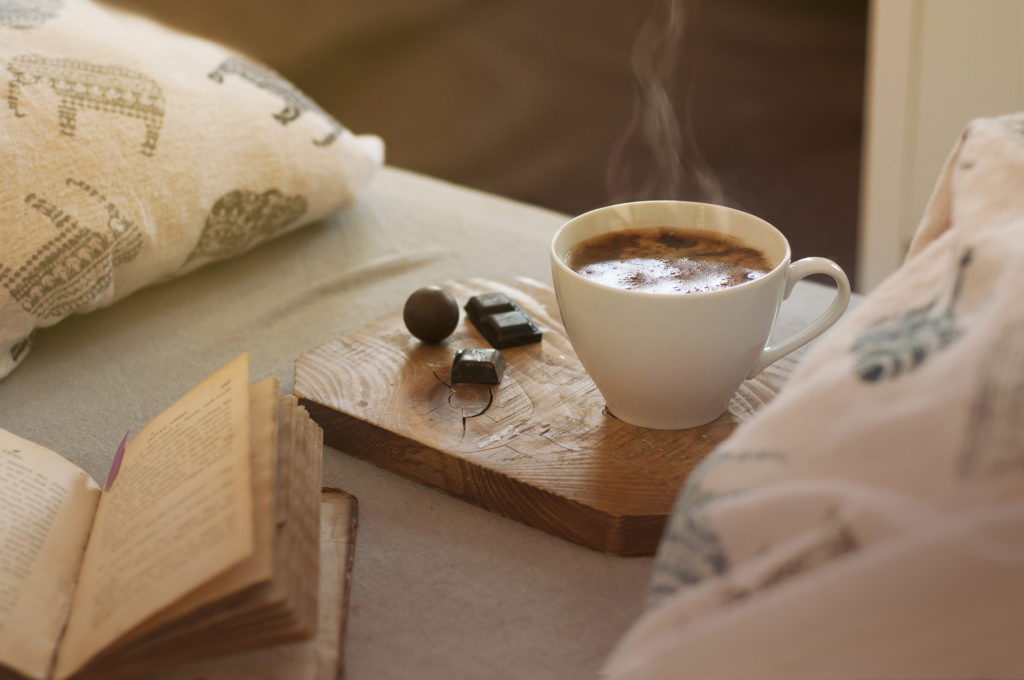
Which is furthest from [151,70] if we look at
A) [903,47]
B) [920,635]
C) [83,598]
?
[903,47]

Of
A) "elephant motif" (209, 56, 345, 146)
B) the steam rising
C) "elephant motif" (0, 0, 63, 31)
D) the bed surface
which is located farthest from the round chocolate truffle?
the steam rising

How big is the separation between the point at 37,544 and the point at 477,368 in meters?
0.33

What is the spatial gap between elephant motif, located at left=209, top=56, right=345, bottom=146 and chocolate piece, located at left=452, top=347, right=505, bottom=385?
462 mm

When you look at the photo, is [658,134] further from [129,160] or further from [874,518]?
[874,518]

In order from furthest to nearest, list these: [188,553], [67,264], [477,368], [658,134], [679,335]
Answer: [658,134]
[67,264]
[477,368]
[679,335]
[188,553]

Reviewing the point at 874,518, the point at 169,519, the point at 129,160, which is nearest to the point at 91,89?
the point at 129,160

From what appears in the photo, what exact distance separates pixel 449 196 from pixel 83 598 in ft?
2.74

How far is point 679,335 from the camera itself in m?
0.61

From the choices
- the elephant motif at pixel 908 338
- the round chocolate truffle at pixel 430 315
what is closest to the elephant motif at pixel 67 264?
the round chocolate truffle at pixel 430 315

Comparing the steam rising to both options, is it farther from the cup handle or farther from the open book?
the open book

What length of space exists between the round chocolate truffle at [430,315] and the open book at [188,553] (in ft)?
0.67

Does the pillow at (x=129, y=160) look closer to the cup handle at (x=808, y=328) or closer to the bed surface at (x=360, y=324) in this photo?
the bed surface at (x=360, y=324)

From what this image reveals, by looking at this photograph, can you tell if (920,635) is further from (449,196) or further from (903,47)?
(903,47)

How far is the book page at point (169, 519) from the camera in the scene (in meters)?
0.46
